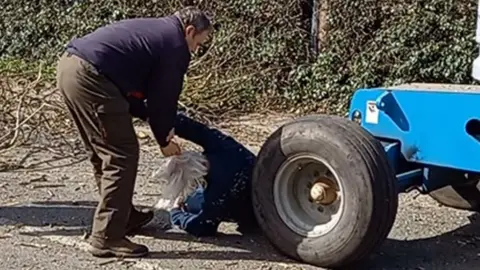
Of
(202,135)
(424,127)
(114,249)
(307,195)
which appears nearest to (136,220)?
(114,249)

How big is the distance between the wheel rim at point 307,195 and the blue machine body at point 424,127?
0.44m

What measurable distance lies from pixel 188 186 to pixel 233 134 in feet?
13.5

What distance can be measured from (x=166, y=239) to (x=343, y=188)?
1378 millimetres

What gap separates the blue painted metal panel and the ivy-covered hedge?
195 inches

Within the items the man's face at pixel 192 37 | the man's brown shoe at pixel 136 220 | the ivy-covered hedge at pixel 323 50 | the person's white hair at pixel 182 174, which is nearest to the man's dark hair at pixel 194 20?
the man's face at pixel 192 37

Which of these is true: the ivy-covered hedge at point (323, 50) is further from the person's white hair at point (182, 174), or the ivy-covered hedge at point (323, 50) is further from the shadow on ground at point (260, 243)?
the person's white hair at point (182, 174)

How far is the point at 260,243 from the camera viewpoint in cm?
632

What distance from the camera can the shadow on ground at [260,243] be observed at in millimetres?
6051

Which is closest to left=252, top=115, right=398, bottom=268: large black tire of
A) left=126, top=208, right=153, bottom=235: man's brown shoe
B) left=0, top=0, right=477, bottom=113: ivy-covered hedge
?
left=126, top=208, right=153, bottom=235: man's brown shoe

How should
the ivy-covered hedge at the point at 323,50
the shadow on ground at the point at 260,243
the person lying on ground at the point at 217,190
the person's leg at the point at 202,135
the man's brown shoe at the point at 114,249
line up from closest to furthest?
the man's brown shoe at the point at 114,249, the shadow on ground at the point at 260,243, the person lying on ground at the point at 217,190, the person's leg at the point at 202,135, the ivy-covered hedge at the point at 323,50

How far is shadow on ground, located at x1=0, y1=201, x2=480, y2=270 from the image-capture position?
238 inches

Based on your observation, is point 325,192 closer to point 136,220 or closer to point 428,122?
point 428,122

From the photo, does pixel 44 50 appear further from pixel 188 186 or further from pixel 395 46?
pixel 188 186

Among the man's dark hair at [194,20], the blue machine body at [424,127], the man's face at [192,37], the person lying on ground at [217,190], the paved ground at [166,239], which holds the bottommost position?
the paved ground at [166,239]
